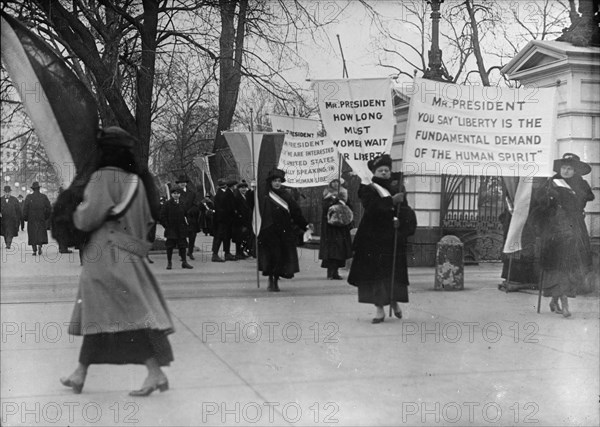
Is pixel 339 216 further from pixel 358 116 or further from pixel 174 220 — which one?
pixel 174 220

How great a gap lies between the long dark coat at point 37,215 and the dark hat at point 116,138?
311 mm

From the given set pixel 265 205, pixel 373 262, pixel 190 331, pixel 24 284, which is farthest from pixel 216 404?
pixel 265 205

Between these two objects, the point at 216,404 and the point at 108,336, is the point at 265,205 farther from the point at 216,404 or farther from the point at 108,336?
the point at 108,336

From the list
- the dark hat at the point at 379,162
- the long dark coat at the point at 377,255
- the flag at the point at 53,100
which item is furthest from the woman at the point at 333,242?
the flag at the point at 53,100

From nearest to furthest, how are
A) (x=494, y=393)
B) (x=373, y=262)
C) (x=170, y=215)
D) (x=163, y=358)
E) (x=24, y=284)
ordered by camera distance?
(x=170, y=215) < (x=163, y=358) < (x=24, y=284) < (x=494, y=393) < (x=373, y=262)

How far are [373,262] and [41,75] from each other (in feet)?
10.6

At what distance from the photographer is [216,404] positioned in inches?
143

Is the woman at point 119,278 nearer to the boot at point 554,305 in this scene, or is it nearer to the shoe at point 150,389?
the shoe at point 150,389

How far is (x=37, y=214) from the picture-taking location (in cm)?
297

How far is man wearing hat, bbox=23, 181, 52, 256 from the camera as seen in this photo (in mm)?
2809

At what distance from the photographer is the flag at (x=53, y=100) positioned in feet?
9.29

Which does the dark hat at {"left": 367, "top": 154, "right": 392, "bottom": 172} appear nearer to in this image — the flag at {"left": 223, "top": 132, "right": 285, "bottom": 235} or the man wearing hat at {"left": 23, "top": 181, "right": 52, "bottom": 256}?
the flag at {"left": 223, "top": 132, "right": 285, "bottom": 235}

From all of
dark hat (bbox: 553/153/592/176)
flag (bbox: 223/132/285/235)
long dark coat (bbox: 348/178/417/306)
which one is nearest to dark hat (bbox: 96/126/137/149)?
flag (bbox: 223/132/285/235)

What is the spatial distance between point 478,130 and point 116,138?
2294mm
